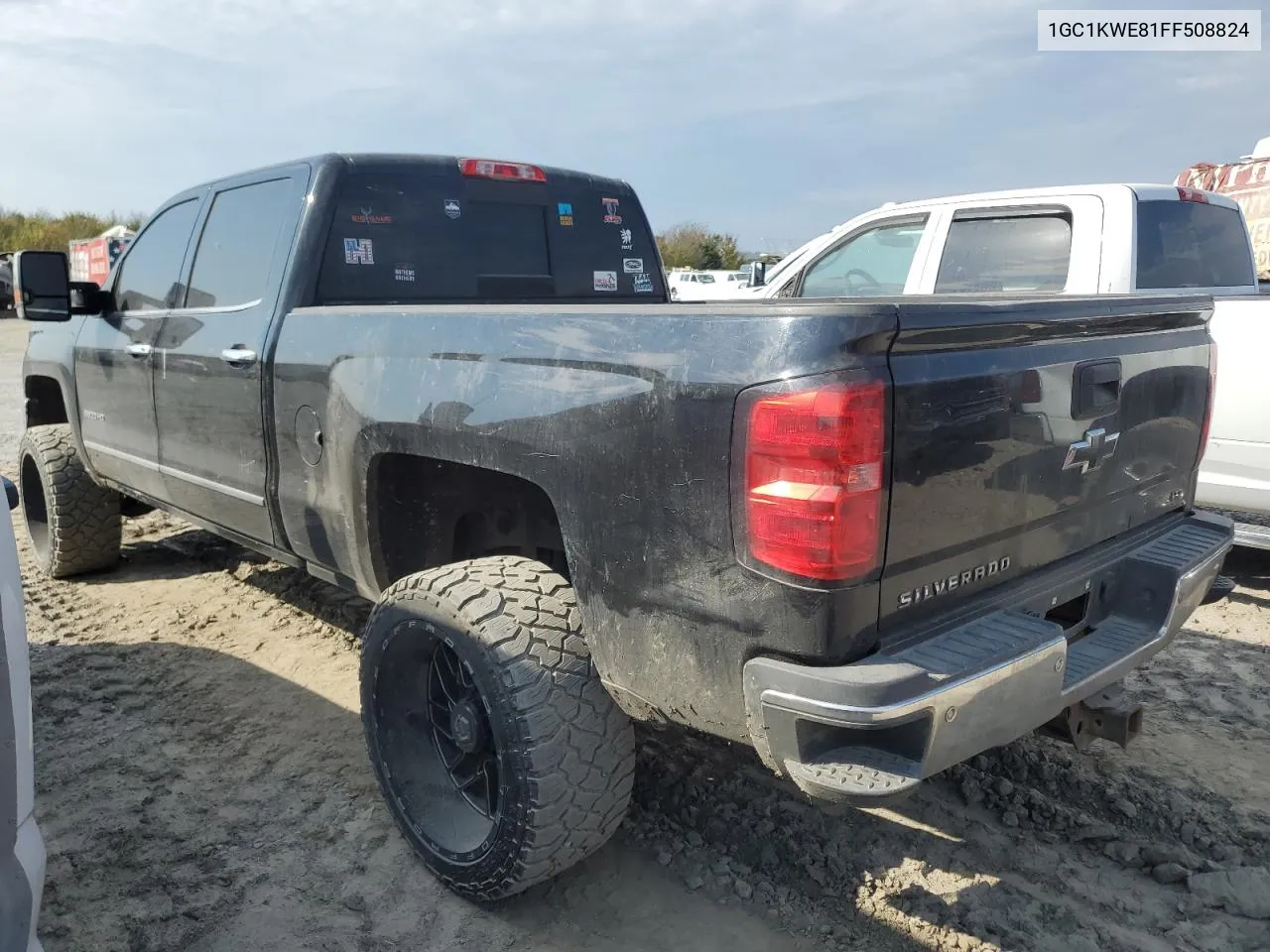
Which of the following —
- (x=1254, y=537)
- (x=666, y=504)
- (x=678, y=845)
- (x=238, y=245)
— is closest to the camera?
(x=666, y=504)

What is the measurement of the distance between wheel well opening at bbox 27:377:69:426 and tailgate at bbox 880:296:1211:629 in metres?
4.98

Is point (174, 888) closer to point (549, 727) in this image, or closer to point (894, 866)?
point (549, 727)

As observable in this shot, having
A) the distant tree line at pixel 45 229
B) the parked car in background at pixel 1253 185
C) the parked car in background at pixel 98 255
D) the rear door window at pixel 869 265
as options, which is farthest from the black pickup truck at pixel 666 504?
the distant tree line at pixel 45 229

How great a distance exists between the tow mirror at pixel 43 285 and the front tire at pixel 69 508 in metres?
1.11

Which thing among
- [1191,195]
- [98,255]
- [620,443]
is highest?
[98,255]

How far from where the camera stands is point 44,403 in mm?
5375

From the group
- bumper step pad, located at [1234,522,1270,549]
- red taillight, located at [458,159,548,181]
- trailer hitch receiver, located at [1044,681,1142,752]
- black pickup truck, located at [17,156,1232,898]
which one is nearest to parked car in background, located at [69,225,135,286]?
red taillight, located at [458,159,548,181]

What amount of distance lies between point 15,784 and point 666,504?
1250 millimetres

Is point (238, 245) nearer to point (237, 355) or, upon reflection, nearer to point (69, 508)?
point (237, 355)

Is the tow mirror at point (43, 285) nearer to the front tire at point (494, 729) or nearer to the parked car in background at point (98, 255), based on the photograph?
the front tire at point (494, 729)

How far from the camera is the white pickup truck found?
446cm

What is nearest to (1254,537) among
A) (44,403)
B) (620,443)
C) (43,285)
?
(620,443)

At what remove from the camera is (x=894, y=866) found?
260 cm

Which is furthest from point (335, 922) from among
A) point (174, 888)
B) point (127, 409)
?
point (127, 409)
